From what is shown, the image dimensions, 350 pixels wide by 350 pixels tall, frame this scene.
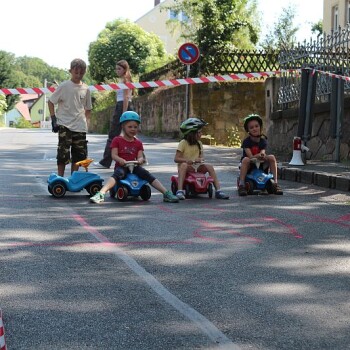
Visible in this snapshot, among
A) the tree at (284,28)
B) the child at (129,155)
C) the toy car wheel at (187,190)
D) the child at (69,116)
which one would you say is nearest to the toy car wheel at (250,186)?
the toy car wheel at (187,190)

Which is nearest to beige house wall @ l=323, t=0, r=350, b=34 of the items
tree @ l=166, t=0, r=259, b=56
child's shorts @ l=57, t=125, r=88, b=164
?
tree @ l=166, t=0, r=259, b=56

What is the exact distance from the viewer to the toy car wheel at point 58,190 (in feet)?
33.0

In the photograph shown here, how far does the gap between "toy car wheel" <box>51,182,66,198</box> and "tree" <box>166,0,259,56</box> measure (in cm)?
1858

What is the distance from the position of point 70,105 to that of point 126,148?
5.17 ft

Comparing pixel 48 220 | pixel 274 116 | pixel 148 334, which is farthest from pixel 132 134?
pixel 274 116

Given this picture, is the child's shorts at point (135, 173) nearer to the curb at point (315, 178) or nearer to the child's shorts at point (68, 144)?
the child's shorts at point (68, 144)

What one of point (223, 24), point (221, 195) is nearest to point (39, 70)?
point (223, 24)

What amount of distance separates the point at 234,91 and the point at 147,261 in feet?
70.9

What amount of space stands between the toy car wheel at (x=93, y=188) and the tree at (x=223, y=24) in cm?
1842

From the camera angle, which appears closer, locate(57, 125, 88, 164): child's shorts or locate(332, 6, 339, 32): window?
locate(57, 125, 88, 164): child's shorts

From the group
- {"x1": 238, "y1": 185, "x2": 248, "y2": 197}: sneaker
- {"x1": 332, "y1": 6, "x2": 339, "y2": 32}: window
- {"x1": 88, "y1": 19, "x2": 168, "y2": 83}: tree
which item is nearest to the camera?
{"x1": 238, "y1": 185, "x2": 248, "y2": 197}: sneaker

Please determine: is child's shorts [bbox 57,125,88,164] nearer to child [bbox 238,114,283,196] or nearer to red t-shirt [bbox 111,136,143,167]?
red t-shirt [bbox 111,136,143,167]

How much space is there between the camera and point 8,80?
312ft

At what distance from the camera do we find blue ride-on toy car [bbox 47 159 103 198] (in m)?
10.1
